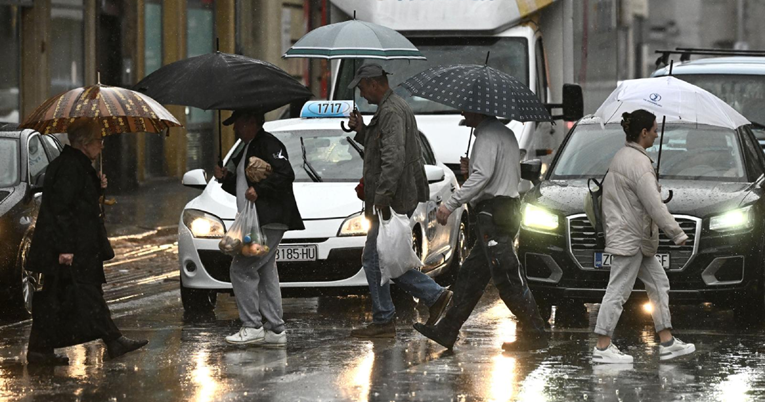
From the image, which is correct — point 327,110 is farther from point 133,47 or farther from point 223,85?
point 133,47

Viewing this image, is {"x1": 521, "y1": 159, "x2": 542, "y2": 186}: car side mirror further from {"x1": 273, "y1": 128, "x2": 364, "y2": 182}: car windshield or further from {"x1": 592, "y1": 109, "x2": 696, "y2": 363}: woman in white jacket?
{"x1": 592, "y1": 109, "x2": 696, "y2": 363}: woman in white jacket

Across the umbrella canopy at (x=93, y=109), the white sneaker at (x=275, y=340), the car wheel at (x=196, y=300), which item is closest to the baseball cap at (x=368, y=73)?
the umbrella canopy at (x=93, y=109)

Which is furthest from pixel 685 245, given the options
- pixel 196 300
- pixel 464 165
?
pixel 196 300

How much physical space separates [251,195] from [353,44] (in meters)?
1.71

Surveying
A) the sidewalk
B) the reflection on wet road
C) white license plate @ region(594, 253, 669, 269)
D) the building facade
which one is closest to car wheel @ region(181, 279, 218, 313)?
the reflection on wet road

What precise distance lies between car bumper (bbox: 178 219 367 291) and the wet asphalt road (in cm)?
28

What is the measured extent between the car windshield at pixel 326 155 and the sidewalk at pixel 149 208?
606cm

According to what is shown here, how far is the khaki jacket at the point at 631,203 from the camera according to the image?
918 centimetres

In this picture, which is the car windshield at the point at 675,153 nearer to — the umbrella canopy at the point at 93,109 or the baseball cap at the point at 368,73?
the baseball cap at the point at 368,73

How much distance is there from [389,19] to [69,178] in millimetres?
7698

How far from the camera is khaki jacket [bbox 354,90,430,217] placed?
9.92 m

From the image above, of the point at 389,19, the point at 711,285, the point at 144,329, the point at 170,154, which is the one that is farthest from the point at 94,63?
the point at 711,285

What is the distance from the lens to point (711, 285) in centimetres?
1062

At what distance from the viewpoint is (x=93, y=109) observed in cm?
928
